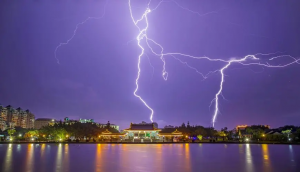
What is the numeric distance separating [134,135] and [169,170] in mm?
45859

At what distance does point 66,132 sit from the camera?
177 feet

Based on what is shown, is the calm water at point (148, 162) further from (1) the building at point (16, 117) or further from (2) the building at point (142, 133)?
(1) the building at point (16, 117)

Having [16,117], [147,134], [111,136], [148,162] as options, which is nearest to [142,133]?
[147,134]

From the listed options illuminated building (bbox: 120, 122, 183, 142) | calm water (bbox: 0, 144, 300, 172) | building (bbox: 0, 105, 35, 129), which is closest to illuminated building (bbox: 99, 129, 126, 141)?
illuminated building (bbox: 120, 122, 183, 142)

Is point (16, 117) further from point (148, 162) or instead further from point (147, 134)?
point (148, 162)

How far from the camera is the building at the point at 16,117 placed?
12207cm

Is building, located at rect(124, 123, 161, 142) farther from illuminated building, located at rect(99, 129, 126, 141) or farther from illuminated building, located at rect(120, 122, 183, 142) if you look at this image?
illuminated building, located at rect(99, 129, 126, 141)

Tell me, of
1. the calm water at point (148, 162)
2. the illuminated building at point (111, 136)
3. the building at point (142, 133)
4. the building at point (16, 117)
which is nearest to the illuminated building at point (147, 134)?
the building at point (142, 133)

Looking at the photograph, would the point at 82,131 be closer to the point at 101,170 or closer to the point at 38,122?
the point at 101,170

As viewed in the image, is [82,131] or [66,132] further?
[82,131]

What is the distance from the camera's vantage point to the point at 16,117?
5443 inches

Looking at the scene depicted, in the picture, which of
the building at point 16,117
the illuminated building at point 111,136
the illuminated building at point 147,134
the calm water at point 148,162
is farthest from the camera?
the building at point 16,117

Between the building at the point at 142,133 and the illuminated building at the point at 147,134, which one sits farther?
the building at the point at 142,133

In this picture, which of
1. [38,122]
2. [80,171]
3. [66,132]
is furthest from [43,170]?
[38,122]
